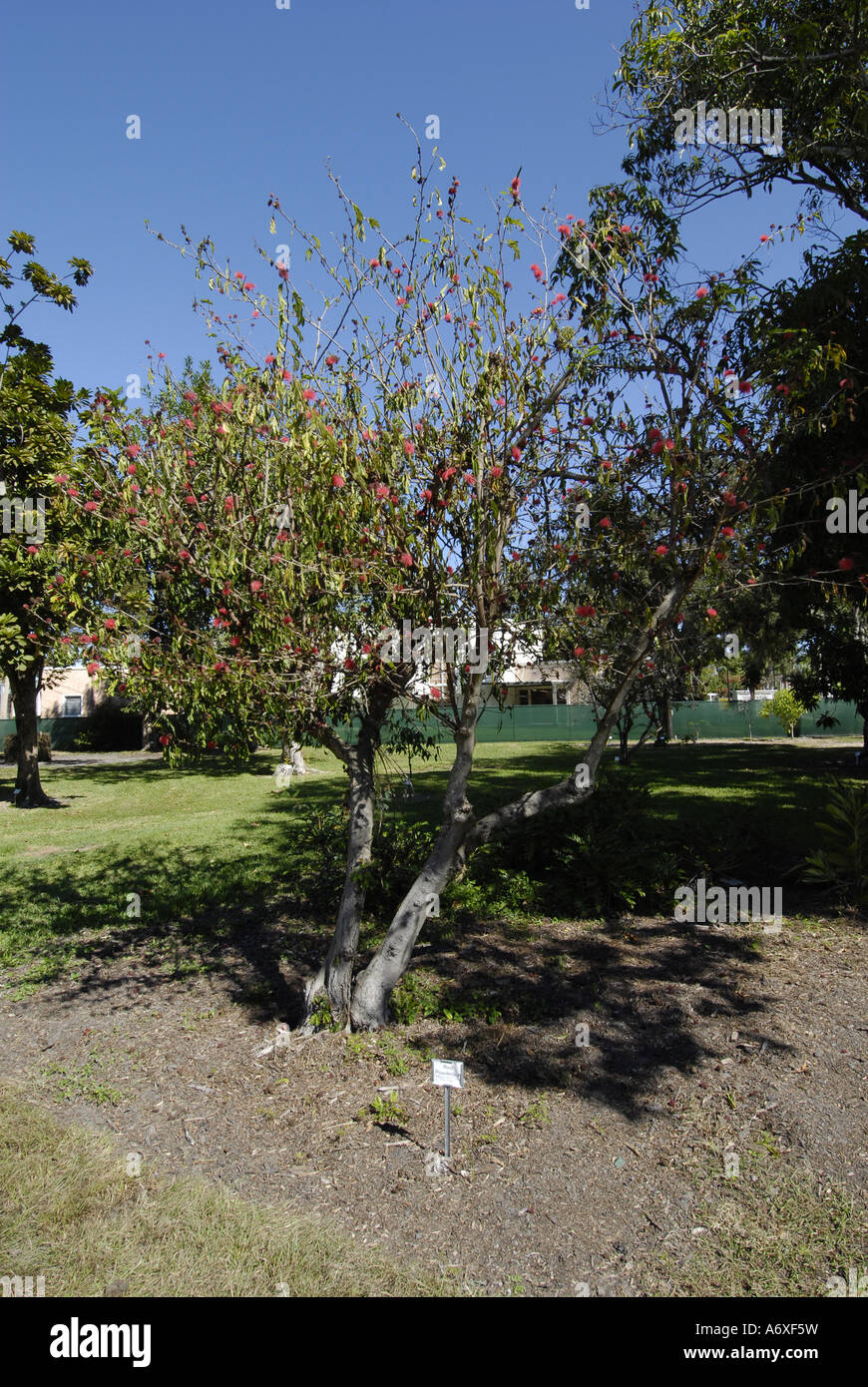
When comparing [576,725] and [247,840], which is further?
[576,725]

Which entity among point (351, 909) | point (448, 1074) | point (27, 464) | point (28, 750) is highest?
point (27, 464)

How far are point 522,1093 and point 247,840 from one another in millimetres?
8204

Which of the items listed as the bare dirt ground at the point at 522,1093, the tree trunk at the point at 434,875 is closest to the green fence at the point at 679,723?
the bare dirt ground at the point at 522,1093

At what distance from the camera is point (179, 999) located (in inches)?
240

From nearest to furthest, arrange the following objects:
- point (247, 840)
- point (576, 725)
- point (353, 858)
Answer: point (353, 858)
point (247, 840)
point (576, 725)

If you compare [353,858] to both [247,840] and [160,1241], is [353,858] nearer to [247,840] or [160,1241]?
[160,1241]

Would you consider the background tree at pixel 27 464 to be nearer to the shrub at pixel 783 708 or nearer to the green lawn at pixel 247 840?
the green lawn at pixel 247 840

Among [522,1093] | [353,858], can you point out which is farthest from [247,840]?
[522,1093]

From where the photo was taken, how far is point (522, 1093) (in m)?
4.52

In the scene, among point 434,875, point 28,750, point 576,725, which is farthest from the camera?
point 576,725

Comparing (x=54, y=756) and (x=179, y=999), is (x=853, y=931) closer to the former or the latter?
(x=179, y=999)

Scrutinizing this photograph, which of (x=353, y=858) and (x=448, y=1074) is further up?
(x=353, y=858)

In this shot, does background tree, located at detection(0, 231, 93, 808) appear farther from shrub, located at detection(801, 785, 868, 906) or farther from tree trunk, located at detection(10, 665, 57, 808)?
shrub, located at detection(801, 785, 868, 906)
